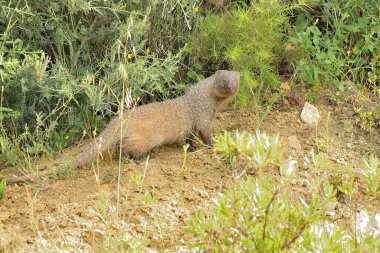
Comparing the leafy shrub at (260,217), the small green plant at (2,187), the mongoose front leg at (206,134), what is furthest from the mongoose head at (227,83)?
the leafy shrub at (260,217)

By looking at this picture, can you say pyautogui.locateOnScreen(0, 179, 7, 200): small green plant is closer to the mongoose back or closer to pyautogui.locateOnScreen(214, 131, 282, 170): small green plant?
the mongoose back

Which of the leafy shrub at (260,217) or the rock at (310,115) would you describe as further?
the rock at (310,115)

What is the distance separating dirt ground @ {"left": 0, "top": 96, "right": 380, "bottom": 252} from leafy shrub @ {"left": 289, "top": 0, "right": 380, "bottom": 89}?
11.9 inches

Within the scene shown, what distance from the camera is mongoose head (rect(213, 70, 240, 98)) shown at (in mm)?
4254

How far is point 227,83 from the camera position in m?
4.25

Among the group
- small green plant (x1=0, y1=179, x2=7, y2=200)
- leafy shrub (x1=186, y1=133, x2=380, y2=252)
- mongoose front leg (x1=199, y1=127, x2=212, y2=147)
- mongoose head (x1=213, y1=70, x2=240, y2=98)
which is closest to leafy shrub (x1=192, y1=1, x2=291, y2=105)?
mongoose head (x1=213, y1=70, x2=240, y2=98)

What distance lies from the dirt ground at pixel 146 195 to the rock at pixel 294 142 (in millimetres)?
23

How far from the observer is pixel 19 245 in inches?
118

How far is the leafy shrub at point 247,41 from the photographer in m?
4.45

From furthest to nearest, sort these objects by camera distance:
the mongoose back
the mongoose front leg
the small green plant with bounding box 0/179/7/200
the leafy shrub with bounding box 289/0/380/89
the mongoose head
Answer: the leafy shrub with bounding box 289/0/380/89 < the mongoose front leg < the mongoose head < the mongoose back < the small green plant with bounding box 0/179/7/200

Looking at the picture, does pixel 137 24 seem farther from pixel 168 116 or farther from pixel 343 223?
pixel 343 223

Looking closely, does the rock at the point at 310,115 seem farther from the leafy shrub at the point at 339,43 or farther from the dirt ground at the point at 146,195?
the leafy shrub at the point at 339,43

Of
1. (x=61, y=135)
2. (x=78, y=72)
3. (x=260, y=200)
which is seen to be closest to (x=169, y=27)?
(x=78, y=72)

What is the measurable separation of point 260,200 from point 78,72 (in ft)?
7.92
